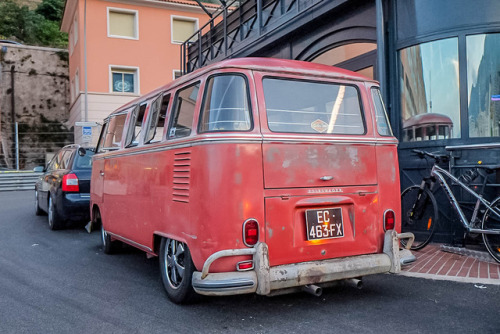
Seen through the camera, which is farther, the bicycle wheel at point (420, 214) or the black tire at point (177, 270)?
the bicycle wheel at point (420, 214)

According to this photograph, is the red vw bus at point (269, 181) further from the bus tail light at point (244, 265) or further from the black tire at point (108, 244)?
the black tire at point (108, 244)

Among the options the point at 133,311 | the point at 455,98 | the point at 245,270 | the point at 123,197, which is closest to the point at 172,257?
the point at 133,311

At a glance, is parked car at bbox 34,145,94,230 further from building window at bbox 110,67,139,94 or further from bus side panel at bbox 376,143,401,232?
building window at bbox 110,67,139,94

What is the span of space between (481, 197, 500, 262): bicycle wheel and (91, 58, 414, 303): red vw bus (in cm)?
181

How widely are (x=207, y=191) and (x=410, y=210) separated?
391cm

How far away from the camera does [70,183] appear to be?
8656 mm

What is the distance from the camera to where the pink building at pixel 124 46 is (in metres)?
25.1

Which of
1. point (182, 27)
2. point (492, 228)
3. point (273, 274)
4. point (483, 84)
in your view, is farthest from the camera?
point (182, 27)

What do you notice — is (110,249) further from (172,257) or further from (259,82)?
(259,82)

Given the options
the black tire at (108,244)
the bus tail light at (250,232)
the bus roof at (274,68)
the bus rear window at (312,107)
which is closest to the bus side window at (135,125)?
the bus roof at (274,68)

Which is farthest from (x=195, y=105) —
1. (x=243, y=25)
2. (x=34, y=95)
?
(x=34, y=95)

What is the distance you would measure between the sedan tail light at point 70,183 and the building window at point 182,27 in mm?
19988

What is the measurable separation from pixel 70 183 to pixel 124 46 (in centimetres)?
1882

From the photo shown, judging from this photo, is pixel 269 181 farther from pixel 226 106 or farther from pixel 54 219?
pixel 54 219
